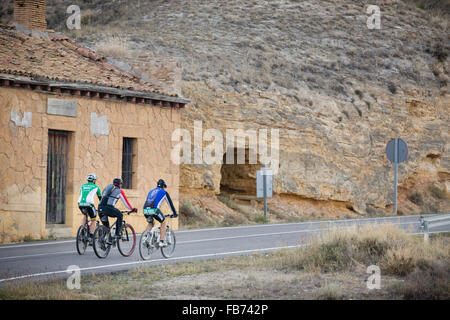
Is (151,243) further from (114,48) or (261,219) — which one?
(114,48)

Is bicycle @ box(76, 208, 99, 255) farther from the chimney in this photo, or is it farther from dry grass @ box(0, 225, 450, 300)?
the chimney

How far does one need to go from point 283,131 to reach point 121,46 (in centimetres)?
962

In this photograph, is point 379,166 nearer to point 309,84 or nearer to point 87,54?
point 309,84

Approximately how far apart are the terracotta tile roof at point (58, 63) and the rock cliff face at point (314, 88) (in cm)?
566

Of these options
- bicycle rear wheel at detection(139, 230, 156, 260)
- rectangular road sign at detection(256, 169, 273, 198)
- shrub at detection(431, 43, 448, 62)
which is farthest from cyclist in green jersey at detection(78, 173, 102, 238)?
shrub at detection(431, 43, 448, 62)

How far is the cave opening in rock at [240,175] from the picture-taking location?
3177 centimetres

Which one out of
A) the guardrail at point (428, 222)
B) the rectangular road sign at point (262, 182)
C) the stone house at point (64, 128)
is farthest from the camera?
the rectangular road sign at point (262, 182)

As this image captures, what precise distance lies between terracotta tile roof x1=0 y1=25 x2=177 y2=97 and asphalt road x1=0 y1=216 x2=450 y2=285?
230 inches

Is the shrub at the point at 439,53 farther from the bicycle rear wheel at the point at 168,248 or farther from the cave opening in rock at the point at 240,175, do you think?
the bicycle rear wheel at the point at 168,248

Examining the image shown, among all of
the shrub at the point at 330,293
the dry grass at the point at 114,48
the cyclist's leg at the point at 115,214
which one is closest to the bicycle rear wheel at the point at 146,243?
the cyclist's leg at the point at 115,214

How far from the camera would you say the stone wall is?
65.9 ft

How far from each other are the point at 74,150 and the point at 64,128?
856mm

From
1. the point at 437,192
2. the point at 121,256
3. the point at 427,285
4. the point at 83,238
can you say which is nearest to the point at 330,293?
the point at 427,285

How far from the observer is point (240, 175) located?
32938 millimetres
